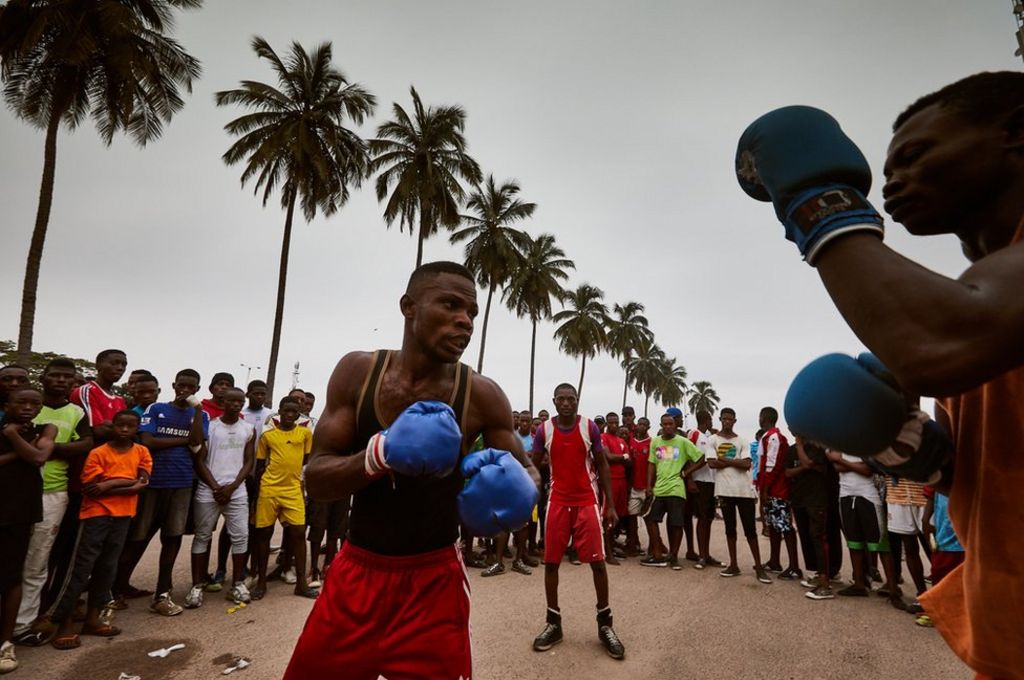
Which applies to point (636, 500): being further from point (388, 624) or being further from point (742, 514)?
point (388, 624)

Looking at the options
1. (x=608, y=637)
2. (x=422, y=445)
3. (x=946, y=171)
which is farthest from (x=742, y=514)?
(x=946, y=171)

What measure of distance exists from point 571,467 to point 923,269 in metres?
4.69

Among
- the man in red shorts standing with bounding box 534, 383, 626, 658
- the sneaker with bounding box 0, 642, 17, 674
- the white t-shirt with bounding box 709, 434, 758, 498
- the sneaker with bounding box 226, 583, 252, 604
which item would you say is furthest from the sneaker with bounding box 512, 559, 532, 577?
the sneaker with bounding box 0, 642, 17, 674

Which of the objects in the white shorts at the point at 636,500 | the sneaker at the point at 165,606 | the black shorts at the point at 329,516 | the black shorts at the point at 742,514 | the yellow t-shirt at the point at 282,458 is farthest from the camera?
the white shorts at the point at 636,500

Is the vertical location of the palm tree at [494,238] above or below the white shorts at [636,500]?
above

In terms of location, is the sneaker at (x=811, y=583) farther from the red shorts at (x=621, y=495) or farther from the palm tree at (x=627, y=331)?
the palm tree at (x=627, y=331)

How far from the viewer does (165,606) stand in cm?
482

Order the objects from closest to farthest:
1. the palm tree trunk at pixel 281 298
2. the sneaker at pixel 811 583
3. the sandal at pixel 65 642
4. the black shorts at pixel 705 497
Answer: the sandal at pixel 65 642, the sneaker at pixel 811 583, the black shorts at pixel 705 497, the palm tree trunk at pixel 281 298

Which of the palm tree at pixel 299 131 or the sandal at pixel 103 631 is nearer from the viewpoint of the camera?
the sandal at pixel 103 631

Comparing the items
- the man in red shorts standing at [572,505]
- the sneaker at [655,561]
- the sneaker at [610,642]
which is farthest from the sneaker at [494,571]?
the sneaker at [610,642]

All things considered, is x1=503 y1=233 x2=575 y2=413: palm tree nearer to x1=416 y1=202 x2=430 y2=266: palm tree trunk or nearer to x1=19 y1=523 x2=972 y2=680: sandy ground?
x1=416 y1=202 x2=430 y2=266: palm tree trunk

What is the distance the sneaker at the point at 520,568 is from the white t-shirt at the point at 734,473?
2993mm

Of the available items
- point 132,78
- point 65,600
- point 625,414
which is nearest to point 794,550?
point 625,414

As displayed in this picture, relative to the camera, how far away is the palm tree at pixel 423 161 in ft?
67.0
